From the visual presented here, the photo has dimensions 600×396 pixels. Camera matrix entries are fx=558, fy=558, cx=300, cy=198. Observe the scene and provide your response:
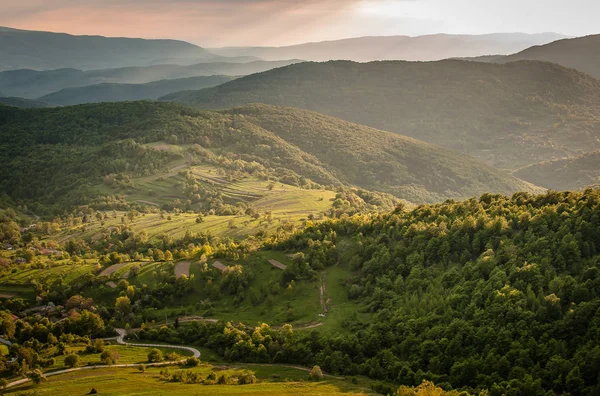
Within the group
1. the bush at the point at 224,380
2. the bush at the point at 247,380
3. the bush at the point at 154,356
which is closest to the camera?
the bush at the point at 224,380

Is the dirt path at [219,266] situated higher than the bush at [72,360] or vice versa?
the dirt path at [219,266]

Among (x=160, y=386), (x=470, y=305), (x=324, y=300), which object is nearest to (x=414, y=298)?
(x=470, y=305)

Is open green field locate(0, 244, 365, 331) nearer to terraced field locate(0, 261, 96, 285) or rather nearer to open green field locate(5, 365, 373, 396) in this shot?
terraced field locate(0, 261, 96, 285)

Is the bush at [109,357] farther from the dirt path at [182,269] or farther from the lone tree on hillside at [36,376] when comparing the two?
the dirt path at [182,269]

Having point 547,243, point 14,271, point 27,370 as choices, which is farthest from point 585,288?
point 14,271

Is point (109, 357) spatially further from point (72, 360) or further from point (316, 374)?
point (316, 374)

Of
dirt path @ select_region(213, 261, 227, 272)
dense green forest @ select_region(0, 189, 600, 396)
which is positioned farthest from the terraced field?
dirt path @ select_region(213, 261, 227, 272)

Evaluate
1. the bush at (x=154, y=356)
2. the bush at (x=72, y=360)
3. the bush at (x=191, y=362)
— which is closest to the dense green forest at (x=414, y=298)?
the bush at (x=72, y=360)
